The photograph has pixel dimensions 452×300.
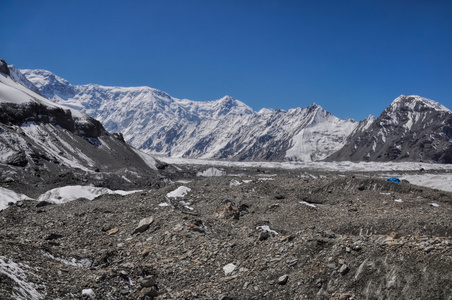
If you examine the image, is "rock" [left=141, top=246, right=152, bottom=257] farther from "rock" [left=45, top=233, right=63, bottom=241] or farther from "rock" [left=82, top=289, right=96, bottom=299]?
"rock" [left=45, top=233, right=63, bottom=241]

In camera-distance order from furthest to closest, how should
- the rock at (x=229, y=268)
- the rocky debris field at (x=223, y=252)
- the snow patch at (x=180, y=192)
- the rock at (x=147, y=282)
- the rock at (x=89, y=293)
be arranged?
the snow patch at (x=180, y=192) < the rock at (x=229, y=268) < the rock at (x=147, y=282) < the rock at (x=89, y=293) < the rocky debris field at (x=223, y=252)

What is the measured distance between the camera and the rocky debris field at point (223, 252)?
391 inches

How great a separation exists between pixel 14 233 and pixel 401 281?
16.2 meters

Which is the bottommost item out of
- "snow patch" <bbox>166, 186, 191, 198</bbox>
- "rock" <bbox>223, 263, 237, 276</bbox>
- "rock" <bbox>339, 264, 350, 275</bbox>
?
"rock" <bbox>223, 263, 237, 276</bbox>

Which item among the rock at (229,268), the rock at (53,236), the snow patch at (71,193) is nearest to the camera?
the rock at (229,268)

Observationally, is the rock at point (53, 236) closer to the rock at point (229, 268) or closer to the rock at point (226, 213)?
the rock at point (226, 213)

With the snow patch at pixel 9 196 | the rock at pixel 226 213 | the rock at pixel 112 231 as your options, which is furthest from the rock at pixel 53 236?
the snow patch at pixel 9 196

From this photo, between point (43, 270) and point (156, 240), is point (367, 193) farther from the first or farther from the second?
point (43, 270)

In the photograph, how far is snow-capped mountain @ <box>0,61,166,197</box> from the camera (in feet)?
182

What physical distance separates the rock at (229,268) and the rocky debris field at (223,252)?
1.6 inches

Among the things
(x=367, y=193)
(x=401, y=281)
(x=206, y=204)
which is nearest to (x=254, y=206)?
(x=206, y=204)

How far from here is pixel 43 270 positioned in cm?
1118

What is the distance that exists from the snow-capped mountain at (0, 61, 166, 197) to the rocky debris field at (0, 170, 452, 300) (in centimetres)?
3603

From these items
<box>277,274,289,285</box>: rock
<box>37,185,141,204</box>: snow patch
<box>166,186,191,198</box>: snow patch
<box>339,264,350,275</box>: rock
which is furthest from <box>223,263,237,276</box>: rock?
<box>37,185,141,204</box>: snow patch
